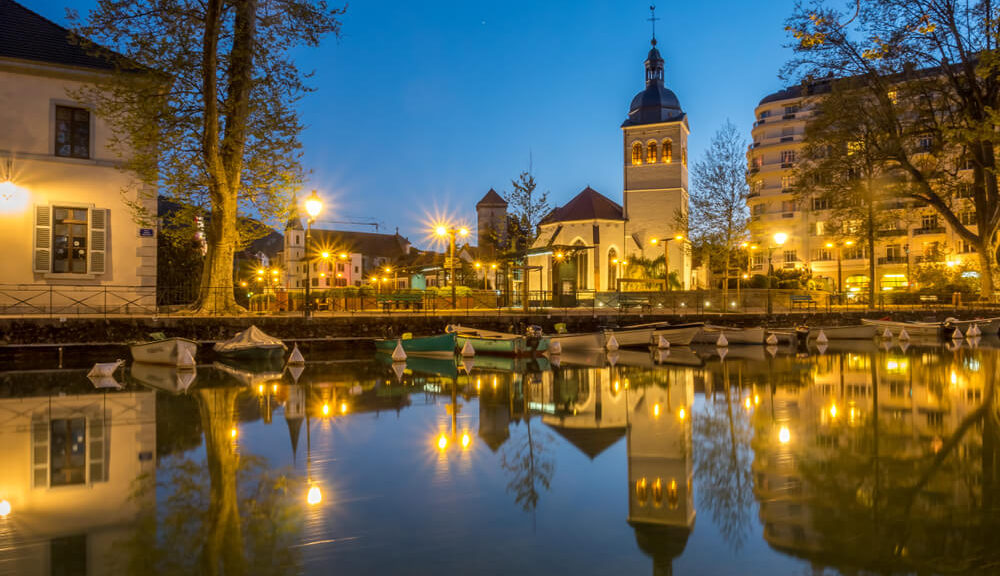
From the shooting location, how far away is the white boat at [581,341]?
72.9 feet

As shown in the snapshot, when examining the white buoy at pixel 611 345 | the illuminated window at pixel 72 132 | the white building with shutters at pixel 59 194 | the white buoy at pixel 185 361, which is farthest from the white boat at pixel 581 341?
the illuminated window at pixel 72 132

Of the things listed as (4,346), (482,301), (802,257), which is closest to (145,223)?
(4,346)

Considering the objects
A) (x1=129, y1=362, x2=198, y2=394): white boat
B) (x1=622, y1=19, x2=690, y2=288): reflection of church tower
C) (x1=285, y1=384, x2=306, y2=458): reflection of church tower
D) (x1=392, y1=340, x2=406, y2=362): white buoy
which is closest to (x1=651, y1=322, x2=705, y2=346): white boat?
(x1=392, y1=340, x2=406, y2=362): white buoy

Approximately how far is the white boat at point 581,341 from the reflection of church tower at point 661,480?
11117mm

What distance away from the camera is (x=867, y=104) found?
3459 cm

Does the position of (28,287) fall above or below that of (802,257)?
below

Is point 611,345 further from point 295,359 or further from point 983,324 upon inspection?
point 983,324

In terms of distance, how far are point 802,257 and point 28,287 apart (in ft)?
206

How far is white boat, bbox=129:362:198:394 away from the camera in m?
13.2

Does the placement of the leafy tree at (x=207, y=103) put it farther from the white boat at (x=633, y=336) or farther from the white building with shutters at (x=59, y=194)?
the white boat at (x=633, y=336)

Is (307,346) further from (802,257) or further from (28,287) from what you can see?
(802,257)

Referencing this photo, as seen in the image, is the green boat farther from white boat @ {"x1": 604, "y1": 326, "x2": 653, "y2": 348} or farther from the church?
the church

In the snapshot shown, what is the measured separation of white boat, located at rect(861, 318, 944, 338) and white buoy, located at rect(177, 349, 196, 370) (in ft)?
94.5

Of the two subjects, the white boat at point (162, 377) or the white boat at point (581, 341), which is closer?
the white boat at point (162, 377)
